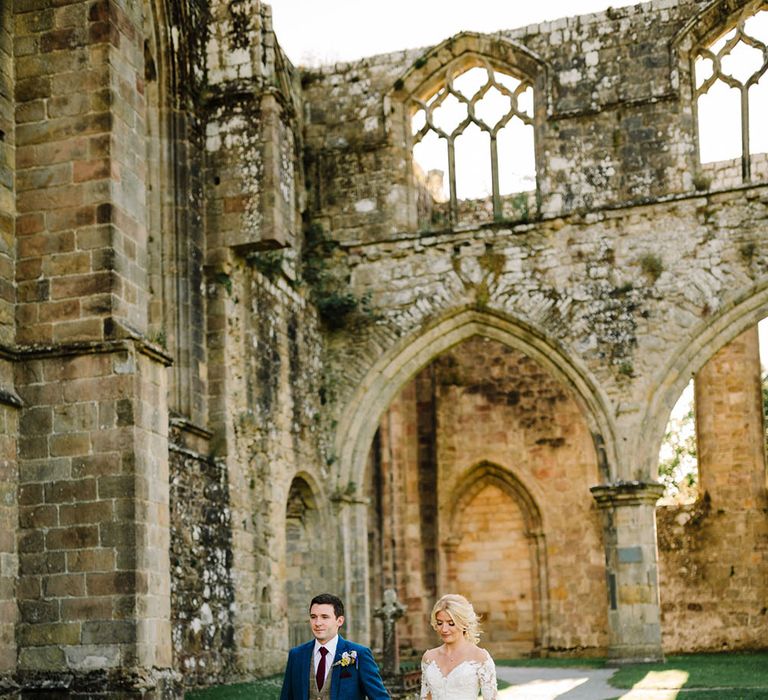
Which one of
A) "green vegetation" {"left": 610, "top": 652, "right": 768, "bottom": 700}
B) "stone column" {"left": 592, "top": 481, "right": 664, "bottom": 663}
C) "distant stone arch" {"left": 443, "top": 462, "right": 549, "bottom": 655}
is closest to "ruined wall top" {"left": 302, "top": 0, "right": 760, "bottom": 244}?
"stone column" {"left": 592, "top": 481, "right": 664, "bottom": 663}

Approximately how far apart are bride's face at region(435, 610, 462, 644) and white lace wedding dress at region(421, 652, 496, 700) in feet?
0.32

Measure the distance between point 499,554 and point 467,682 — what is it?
1524 cm

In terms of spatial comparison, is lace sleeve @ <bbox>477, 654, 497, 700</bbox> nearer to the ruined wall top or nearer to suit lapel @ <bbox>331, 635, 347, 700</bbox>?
suit lapel @ <bbox>331, 635, 347, 700</bbox>

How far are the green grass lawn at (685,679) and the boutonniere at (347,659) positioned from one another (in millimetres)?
6172

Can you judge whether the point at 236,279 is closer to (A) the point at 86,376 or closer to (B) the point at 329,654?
(A) the point at 86,376

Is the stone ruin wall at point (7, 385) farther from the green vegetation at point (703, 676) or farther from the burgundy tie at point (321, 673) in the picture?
the green vegetation at point (703, 676)

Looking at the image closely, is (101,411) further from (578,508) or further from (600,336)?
(578,508)

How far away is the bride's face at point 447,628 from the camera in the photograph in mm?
4754

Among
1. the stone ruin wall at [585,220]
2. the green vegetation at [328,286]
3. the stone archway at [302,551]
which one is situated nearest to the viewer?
the stone ruin wall at [585,220]

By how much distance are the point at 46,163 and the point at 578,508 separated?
470 inches

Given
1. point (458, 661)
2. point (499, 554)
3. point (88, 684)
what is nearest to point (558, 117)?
point (499, 554)

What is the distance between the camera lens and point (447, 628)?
4773 mm

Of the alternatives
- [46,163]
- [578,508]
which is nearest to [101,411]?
[46,163]

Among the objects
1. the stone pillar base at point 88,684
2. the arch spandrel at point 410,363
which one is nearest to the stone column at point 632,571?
the arch spandrel at point 410,363
